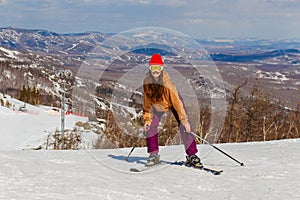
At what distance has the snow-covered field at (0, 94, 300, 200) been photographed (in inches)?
166

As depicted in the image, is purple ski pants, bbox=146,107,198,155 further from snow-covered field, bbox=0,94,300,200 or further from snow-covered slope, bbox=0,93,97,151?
snow-covered slope, bbox=0,93,97,151

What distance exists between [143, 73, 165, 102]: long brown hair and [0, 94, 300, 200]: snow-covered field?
111cm

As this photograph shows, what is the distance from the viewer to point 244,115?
82.9 feet

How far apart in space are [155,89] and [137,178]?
1.39 metres

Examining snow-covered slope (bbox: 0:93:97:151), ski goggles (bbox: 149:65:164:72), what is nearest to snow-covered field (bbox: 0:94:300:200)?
ski goggles (bbox: 149:65:164:72)

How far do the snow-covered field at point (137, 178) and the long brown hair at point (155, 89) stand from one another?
111 centimetres

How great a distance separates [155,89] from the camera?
225 inches

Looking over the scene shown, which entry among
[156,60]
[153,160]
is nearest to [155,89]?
[156,60]

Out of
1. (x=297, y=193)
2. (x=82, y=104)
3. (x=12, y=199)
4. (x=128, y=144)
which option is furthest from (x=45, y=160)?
(x=128, y=144)

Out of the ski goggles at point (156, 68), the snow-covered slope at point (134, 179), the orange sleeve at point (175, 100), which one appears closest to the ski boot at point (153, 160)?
the snow-covered slope at point (134, 179)

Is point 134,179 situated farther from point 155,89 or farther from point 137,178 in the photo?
point 155,89

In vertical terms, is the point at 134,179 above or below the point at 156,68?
below

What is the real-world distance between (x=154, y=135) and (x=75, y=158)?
1472 mm

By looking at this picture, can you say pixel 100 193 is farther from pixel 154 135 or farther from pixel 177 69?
pixel 177 69
